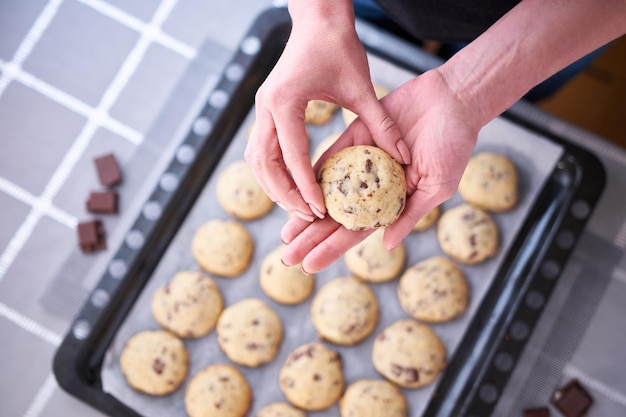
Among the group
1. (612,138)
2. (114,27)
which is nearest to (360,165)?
(114,27)

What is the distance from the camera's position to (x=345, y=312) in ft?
5.31

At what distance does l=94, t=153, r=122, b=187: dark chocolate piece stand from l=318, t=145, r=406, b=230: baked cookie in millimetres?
872

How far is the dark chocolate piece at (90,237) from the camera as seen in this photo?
175cm

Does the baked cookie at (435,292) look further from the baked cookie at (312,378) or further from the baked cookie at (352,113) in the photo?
the baked cookie at (352,113)

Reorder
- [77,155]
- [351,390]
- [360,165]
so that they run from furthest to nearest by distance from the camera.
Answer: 1. [77,155]
2. [351,390]
3. [360,165]

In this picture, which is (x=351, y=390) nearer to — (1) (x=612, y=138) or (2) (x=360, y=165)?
(2) (x=360, y=165)

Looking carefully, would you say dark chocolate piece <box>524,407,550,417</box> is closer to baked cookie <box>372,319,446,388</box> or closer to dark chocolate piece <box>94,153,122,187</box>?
baked cookie <box>372,319,446,388</box>

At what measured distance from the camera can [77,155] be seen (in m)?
1.87

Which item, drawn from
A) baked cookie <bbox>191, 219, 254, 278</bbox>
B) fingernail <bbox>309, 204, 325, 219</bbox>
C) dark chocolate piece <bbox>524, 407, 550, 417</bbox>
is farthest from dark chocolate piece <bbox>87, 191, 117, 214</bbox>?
dark chocolate piece <bbox>524, 407, 550, 417</bbox>

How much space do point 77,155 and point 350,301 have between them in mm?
1003

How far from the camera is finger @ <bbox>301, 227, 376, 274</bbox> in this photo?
1.23m

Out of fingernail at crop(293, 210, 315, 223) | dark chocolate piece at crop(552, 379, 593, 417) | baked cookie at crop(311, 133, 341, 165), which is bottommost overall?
dark chocolate piece at crop(552, 379, 593, 417)

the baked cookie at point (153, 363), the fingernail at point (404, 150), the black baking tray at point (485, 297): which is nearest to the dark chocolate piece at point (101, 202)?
the black baking tray at point (485, 297)

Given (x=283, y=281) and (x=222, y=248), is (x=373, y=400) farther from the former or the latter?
(x=222, y=248)
